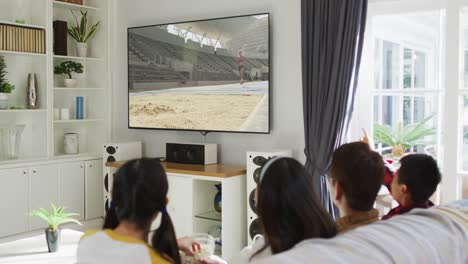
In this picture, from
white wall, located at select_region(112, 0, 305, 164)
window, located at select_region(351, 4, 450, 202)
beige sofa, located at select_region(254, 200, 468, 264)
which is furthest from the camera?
white wall, located at select_region(112, 0, 305, 164)

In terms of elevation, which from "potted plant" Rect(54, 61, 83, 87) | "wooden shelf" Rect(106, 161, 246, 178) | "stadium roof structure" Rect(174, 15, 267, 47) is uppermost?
"stadium roof structure" Rect(174, 15, 267, 47)

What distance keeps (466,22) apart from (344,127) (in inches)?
44.7

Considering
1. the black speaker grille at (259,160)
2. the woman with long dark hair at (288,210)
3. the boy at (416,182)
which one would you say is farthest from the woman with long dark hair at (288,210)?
the black speaker grille at (259,160)

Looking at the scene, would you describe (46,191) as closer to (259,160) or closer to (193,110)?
(193,110)

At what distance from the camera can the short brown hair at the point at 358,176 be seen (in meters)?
2.09

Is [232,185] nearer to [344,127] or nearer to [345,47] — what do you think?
[344,127]

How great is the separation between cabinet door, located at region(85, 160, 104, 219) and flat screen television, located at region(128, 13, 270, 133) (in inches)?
23.2

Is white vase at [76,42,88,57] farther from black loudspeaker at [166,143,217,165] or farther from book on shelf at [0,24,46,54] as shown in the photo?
black loudspeaker at [166,143,217,165]

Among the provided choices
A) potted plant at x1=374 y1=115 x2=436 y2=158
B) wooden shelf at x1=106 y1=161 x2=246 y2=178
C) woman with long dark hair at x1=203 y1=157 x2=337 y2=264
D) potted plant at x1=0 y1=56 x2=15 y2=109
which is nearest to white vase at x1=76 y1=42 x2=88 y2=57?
potted plant at x1=0 y1=56 x2=15 y2=109

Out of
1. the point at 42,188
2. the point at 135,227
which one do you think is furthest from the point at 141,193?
the point at 42,188

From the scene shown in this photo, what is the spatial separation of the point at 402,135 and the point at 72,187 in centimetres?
320

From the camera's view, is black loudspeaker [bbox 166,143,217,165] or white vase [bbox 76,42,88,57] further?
white vase [bbox 76,42,88,57]

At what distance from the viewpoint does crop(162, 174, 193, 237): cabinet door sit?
4.95 m

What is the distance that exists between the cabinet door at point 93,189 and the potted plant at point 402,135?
2.87 metres
